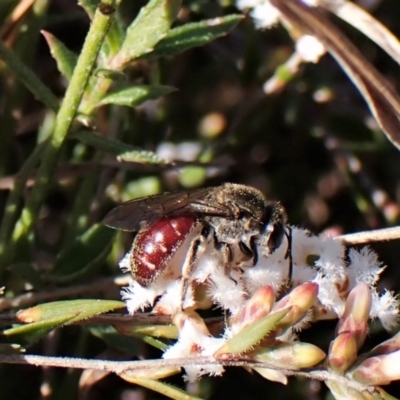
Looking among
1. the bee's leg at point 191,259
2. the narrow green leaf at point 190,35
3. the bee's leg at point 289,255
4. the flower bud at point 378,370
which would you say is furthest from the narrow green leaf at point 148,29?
the flower bud at point 378,370

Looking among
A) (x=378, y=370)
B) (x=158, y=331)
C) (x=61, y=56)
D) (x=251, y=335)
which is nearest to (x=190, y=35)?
(x=61, y=56)

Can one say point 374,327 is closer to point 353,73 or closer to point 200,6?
point 353,73

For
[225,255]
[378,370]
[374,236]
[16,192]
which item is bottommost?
[378,370]

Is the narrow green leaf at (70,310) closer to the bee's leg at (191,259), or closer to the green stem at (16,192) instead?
the bee's leg at (191,259)

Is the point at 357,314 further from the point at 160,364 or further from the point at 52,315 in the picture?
the point at 52,315

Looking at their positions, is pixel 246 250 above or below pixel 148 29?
below

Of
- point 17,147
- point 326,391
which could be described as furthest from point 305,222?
point 17,147
